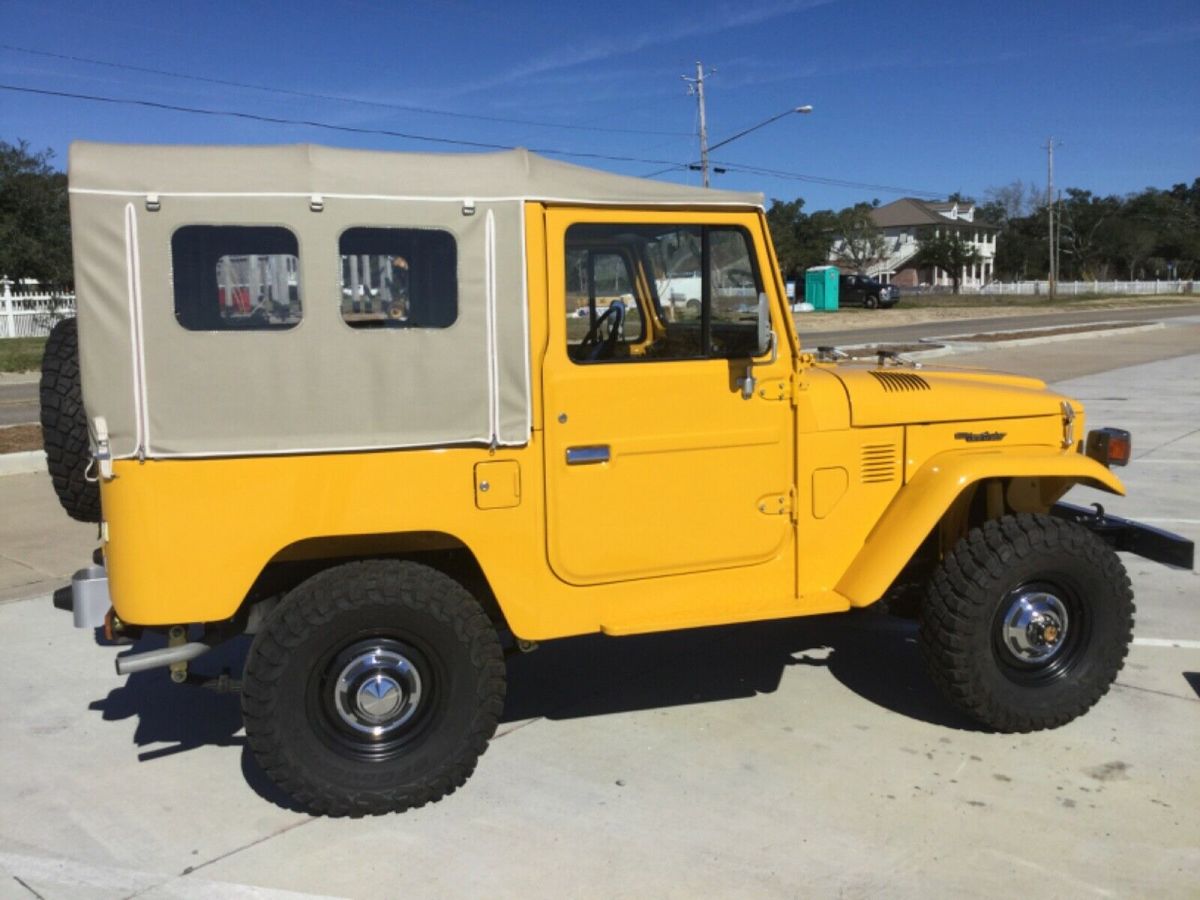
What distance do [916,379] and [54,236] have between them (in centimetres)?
3177

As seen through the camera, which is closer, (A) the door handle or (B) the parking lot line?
(A) the door handle

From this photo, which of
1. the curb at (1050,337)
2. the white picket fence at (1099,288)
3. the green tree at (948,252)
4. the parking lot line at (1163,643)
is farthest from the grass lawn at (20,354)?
the white picket fence at (1099,288)

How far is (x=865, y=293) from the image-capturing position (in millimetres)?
52344

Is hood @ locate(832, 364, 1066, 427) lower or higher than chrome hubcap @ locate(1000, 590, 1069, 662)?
higher

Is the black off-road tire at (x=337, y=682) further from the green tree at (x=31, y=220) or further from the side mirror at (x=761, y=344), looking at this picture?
the green tree at (x=31, y=220)

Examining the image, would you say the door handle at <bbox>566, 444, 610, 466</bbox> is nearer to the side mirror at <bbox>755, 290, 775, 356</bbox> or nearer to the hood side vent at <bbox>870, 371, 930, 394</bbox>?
the side mirror at <bbox>755, 290, 775, 356</bbox>

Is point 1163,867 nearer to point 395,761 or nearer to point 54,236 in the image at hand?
point 395,761

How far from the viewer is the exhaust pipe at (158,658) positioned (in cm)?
362

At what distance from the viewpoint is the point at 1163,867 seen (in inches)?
A: 135

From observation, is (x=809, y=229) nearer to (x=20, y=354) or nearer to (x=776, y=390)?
(x=20, y=354)

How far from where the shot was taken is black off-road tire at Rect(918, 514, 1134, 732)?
428cm

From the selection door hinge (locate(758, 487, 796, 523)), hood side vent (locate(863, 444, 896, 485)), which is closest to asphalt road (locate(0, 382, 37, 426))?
door hinge (locate(758, 487, 796, 523))

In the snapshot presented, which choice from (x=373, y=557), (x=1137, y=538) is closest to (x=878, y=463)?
(x=1137, y=538)

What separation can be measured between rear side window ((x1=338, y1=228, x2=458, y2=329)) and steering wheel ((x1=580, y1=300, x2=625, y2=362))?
22.4 inches
